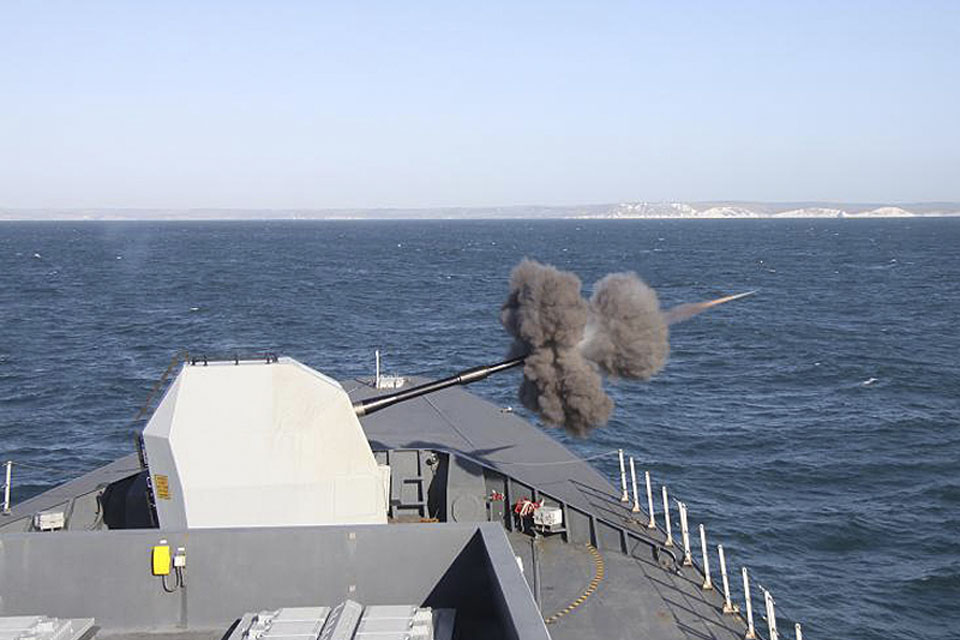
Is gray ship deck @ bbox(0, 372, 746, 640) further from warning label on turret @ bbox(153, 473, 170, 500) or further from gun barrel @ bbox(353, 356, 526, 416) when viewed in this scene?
warning label on turret @ bbox(153, 473, 170, 500)

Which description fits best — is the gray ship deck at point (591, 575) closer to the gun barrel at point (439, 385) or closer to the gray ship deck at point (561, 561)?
the gray ship deck at point (561, 561)

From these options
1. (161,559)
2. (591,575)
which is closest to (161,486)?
(161,559)

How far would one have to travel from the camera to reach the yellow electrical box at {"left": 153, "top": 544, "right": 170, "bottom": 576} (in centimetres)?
1016

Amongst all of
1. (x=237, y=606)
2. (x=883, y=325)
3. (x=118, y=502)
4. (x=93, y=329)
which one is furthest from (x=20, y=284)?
(x=237, y=606)

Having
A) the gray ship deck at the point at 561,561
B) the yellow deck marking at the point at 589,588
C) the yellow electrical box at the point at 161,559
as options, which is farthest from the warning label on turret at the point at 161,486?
the yellow deck marking at the point at 589,588

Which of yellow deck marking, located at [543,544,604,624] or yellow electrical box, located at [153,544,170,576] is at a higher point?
yellow electrical box, located at [153,544,170,576]

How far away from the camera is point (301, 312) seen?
80500mm

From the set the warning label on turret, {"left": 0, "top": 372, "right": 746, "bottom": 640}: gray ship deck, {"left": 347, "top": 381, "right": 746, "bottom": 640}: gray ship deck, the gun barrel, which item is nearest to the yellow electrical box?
{"left": 0, "top": 372, "right": 746, "bottom": 640}: gray ship deck

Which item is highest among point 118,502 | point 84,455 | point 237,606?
point 237,606

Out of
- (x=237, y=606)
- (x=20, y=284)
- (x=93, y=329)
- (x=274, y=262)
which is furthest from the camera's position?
(x=274, y=262)

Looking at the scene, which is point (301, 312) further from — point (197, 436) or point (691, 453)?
point (197, 436)

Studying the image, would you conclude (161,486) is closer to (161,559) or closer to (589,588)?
(161,559)

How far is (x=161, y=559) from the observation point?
10.2 m

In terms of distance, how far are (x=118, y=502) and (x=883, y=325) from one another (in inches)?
2585
